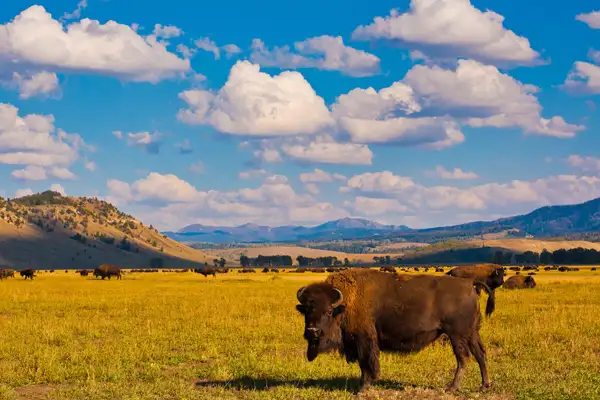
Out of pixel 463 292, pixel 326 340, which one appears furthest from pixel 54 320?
pixel 463 292

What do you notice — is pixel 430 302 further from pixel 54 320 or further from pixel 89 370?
pixel 54 320

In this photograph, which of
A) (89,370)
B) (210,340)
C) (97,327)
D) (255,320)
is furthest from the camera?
(255,320)

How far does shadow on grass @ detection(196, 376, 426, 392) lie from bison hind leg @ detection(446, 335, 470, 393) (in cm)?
94

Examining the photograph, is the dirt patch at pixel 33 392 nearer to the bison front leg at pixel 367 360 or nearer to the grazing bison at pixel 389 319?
the grazing bison at pixel 389 319

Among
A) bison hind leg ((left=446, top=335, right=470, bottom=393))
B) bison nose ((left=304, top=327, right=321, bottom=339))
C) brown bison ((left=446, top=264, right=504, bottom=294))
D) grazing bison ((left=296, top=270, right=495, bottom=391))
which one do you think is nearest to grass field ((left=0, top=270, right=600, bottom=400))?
bison hind leg ((left=446, top=335, right=470, bottom=393))

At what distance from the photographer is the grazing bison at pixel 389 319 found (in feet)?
44.5

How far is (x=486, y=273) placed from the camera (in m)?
37.8

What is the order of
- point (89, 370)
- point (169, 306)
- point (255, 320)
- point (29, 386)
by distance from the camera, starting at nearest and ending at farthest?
point (29, 386), point (89, 370), point (255, 320), point (169, 306)

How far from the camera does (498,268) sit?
36.8m

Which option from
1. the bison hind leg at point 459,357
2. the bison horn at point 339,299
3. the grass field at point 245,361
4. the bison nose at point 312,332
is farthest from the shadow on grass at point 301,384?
the bison horn at point 339,299

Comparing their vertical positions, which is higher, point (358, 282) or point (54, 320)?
point (358, 282)

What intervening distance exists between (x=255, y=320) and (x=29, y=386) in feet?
41.8

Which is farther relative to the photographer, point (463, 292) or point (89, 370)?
point (89, 370)

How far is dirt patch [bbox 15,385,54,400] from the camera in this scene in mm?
13655
